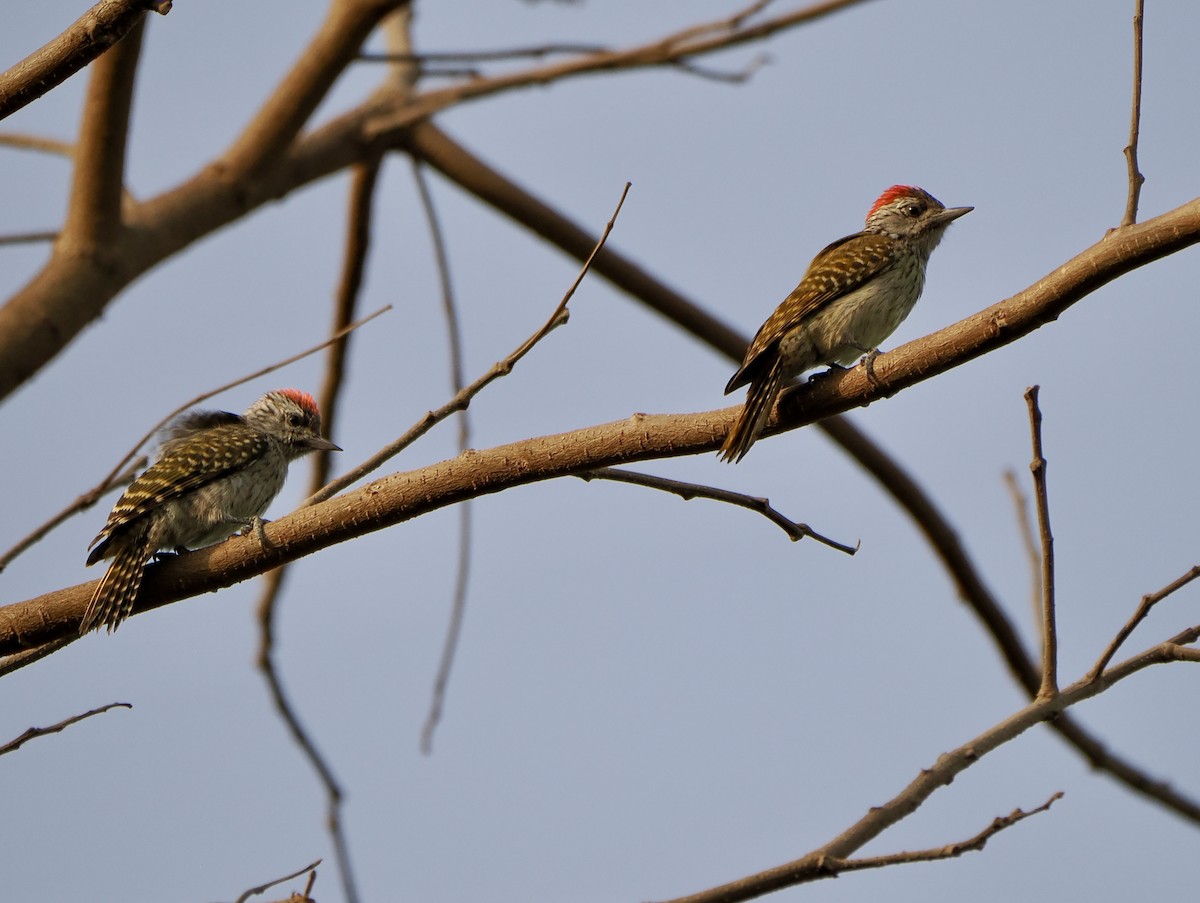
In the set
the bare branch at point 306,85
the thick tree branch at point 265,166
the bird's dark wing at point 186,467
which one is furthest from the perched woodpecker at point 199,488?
the bare branch at point 306,85

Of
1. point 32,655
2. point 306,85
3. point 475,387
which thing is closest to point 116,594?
point 32,655

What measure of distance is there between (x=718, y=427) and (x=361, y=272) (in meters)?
4.95

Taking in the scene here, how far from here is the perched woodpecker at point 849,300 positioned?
510 centimetres

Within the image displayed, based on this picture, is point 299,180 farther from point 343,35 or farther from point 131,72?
point 131,72

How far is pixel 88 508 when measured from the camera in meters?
4.45

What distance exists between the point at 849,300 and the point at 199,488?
9.76 feet

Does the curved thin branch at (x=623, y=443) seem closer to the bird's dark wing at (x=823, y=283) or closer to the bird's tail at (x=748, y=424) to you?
the bird's tail at (x=748, y=424)

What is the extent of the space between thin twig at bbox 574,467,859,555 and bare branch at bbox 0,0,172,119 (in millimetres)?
1680

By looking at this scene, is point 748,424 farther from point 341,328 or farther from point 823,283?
point 341,328

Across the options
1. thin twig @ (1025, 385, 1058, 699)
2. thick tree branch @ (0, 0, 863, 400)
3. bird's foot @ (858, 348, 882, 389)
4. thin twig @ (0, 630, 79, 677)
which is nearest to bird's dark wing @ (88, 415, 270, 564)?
thick tree branch @ (0, 0, 863, 400)

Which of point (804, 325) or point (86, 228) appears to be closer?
point (804, 325)

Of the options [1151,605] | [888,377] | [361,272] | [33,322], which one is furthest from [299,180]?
[1151,605]

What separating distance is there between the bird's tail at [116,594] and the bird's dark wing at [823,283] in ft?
7.33

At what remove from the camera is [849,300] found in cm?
564
